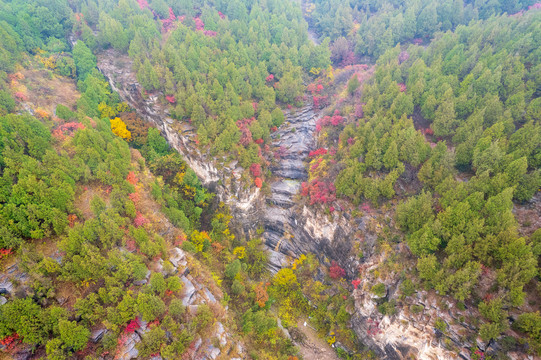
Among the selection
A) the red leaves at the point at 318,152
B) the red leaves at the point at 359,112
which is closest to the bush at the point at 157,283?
the red leaves at the point at 318,152

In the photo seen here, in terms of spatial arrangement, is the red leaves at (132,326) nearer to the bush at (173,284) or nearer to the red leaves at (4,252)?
the bush at (173,284)

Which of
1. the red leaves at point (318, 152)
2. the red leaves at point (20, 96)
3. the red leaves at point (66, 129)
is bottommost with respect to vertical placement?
the red leaves at point (318, 152)

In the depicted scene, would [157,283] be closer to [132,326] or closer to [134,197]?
[132,326]

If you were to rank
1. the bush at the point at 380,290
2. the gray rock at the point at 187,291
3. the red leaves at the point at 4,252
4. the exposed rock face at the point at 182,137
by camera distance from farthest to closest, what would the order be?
the exposed rock face at the point at 182,137 < the bush at the point at 380,290 < the gray rock at the point at 187,291 < the red leaves at the point at 4,252

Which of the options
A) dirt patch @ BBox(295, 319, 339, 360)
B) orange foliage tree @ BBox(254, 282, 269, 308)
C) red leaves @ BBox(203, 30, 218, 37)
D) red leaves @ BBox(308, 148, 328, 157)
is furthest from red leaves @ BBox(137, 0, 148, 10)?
dirt patch @ BBox(295, 319, 339, 360)

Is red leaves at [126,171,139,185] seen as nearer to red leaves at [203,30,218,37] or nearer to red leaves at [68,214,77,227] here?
red leaves at [68,214,77,227]

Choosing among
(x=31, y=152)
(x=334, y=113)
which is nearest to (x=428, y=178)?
(x=334, y=113)
